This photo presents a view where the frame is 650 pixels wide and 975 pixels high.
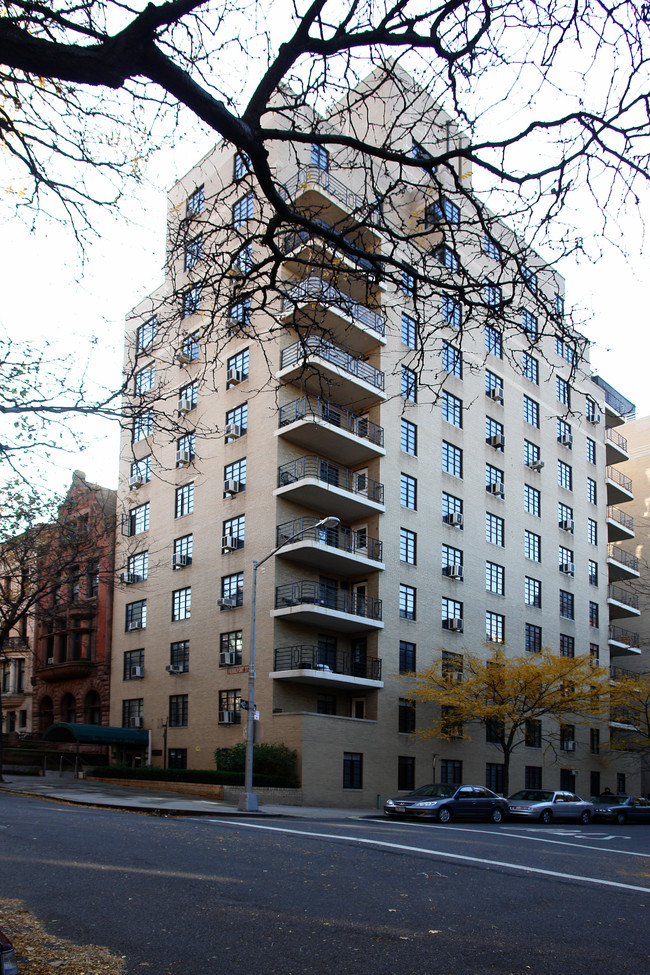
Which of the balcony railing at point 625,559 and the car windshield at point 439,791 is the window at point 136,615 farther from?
the balcony railing at point 625,559

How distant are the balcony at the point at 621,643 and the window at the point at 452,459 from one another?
60.2ft

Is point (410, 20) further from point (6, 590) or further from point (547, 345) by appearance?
point (547, 345)

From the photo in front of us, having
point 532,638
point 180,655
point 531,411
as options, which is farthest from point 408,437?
point 180,655

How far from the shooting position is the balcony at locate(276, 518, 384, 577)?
32562 mm

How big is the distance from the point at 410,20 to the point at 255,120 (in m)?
1.48

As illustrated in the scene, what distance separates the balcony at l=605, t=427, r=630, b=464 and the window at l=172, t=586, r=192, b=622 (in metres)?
30.8

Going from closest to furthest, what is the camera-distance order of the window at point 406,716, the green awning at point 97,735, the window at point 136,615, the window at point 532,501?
the window at point 406,716 → the green awning at point 97,735 → the window at point 136,615 → the window at point 532,501

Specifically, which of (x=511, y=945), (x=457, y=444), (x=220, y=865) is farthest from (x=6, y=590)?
(x=511, y=945)

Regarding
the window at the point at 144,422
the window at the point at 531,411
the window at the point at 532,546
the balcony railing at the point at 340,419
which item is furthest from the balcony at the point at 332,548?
the window at the point at 144,422

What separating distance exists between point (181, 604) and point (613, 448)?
104 ft

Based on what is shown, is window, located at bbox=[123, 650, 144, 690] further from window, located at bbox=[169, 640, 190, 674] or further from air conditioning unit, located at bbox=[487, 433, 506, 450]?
air conditioning unit, located at bbox=[487, 433, 506, 450]

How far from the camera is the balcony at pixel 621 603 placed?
53.0 meters

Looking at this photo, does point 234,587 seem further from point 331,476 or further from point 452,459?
point 452,459

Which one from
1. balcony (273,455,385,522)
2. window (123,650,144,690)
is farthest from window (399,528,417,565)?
window (123,650,144,690)
